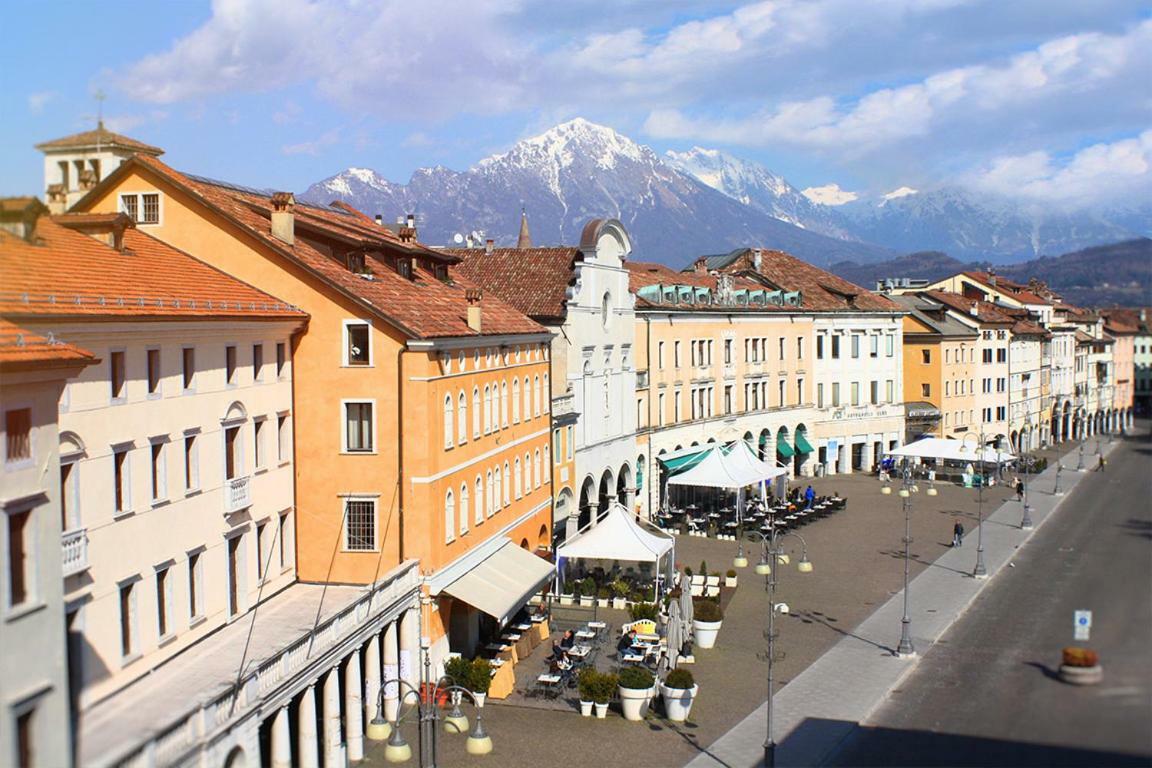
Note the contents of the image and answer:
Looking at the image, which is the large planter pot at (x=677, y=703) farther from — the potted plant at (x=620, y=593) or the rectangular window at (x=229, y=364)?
the rectangular window at (x=229, y=364)

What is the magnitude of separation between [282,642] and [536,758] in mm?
6693

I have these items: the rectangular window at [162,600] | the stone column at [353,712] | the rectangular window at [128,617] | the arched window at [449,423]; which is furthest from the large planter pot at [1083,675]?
the arched window at [449,423]

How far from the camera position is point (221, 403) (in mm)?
29203

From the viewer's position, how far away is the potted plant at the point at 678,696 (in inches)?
1245

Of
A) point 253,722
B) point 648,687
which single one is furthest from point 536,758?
point 253,722

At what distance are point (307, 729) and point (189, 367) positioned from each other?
854 cm

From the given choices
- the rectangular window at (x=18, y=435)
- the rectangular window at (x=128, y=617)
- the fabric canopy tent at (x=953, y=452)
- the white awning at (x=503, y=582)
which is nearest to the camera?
the rectangular window at (x=18, y=435)

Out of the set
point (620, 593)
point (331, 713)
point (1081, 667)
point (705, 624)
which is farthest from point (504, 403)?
point (1081, 667)

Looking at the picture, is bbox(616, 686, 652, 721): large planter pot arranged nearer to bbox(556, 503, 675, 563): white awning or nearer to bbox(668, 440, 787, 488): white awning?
bbox(556, 503, 675, 563): white awning

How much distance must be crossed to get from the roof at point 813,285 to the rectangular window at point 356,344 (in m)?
55.3

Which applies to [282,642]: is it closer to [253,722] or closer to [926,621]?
[253,722]

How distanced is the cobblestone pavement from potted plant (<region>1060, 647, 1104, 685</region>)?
1936 centimetres

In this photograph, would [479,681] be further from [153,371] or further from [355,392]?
[153,371]

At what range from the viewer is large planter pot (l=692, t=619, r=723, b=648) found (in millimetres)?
38906
